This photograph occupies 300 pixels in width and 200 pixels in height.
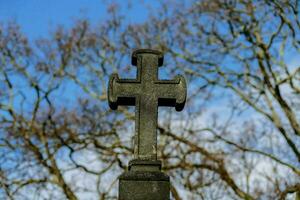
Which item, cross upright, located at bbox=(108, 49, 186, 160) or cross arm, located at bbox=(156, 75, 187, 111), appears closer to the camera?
cross upright, located at bbox=(108, 49, 186, 160)

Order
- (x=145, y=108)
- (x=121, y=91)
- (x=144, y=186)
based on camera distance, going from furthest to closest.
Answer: (x=121, y=91) → (x=145, y=108) → (x=144, y=186)

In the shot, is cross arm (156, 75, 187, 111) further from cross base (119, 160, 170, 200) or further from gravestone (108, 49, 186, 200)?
cross base (119, 160, 170, 200)

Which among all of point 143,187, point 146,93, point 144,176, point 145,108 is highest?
point 146,93

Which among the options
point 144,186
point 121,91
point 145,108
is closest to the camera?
point 144,186

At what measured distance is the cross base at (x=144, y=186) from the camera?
502 cm

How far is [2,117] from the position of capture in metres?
15.9

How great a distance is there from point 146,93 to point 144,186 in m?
1.08

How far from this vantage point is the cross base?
16.5 ft

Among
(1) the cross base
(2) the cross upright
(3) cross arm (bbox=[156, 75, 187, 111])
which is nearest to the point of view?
(1) the cross base

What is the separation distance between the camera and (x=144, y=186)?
16.5 ft

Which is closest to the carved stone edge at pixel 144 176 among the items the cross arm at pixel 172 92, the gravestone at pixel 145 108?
the gravestone at pixel 145 108

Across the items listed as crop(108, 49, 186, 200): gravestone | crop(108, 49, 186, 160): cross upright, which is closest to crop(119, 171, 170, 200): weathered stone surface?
crop(108, 49, 186, 200): gravestone

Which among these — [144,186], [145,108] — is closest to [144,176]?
[144,186]

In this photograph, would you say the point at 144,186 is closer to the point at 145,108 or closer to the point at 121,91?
the point at 145,108
